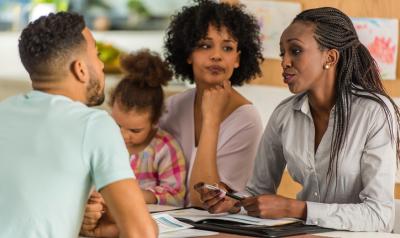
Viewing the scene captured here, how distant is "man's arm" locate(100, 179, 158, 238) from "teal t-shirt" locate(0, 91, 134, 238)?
0.02 meters

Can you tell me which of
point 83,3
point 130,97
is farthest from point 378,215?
point 83,3

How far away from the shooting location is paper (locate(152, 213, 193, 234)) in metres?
2.37

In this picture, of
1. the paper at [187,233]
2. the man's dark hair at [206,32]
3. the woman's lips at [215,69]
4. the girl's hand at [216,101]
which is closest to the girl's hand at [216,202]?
the paper at [187,233]

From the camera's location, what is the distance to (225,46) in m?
3.14

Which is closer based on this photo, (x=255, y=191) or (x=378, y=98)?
(x=378, y=98)

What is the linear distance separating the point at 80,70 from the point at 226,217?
34.8 inches

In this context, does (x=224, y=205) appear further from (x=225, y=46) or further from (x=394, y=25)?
(x=394, y=25)

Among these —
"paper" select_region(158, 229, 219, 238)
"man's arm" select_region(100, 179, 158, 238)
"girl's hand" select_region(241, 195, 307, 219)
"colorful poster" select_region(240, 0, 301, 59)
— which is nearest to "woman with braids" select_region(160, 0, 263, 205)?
"colorful poster" select_region(240, 0, 301, 59)

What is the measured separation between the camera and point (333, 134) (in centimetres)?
262

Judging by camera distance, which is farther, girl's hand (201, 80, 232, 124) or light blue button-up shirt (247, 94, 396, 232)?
girl's hand (201, 80, 232, 124)

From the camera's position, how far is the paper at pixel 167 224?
2.37 m

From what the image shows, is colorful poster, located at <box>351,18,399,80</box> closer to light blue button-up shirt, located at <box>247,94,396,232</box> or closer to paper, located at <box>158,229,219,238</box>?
light blue button-up shirt, located at <box>247,94,396,232</box>

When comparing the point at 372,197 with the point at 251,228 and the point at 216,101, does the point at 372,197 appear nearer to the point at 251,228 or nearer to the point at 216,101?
the point at 251,228

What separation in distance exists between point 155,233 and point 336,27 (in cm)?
113
